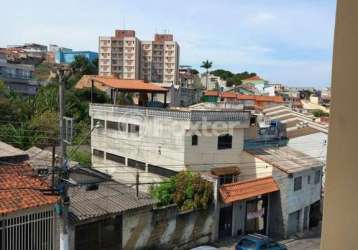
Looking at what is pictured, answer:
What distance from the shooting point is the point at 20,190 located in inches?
583

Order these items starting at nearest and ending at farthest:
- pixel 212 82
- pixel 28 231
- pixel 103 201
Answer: pixel 28 231 < pixel 103 201 < pixel 212 82

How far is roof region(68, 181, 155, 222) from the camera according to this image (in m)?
15.9

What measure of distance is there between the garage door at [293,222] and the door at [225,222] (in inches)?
175

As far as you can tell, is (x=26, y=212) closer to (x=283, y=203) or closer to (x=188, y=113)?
(x=188, y=113)

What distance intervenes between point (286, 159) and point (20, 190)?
17.3 meters

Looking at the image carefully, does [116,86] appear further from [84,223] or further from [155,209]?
[84,223]

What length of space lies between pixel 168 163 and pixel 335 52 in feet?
75.8

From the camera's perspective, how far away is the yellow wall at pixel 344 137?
107 cm

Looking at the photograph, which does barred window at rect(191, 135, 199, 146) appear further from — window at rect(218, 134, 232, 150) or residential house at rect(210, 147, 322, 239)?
residential house at rect(210, 147, 322, 239)

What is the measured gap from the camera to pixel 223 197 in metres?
21.5

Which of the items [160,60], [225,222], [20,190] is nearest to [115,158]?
[225,222]

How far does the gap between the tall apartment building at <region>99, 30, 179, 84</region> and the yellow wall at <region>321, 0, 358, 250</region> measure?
10437 centimetres

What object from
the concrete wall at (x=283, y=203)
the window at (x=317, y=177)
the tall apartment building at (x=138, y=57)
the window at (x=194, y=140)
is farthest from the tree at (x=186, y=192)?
the tall apartment building at (x=138, y=57)

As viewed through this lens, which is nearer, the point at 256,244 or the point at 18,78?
the point at 256,244
